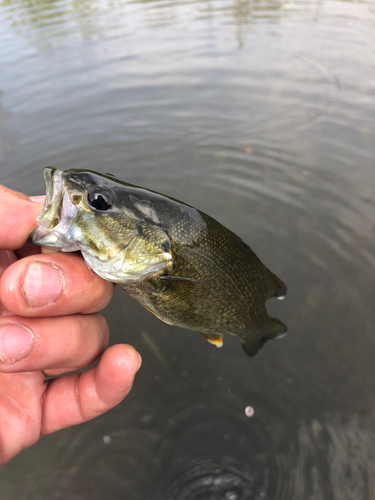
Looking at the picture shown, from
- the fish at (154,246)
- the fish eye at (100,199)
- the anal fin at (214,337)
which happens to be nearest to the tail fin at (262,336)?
the anal fin at (214,337)

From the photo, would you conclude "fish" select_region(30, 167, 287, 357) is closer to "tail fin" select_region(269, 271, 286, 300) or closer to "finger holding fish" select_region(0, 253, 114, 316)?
"finger holding fish" select_region(0, 253, 114, 316)

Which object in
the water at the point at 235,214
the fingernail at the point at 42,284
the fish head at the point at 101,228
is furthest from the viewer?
the water at the point at 235,214

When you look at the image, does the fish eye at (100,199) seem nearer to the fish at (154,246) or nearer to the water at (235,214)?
the fish at (154,246)

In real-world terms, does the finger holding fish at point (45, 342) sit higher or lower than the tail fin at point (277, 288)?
higher

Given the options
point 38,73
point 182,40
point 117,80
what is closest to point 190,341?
point 117,80

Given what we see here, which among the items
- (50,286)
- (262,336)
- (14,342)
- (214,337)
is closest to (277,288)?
(262,336)

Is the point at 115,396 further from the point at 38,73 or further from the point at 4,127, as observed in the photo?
the point at 38,73
